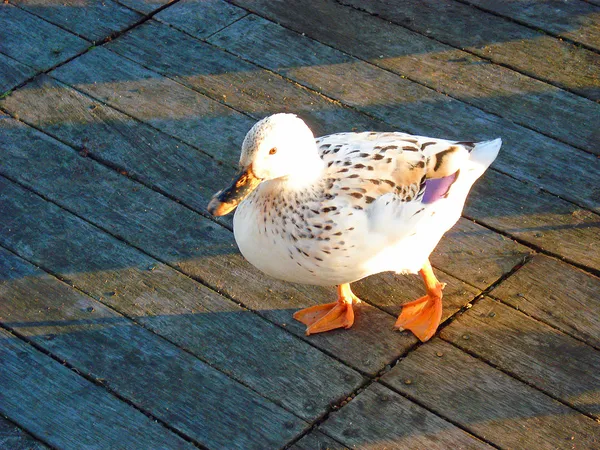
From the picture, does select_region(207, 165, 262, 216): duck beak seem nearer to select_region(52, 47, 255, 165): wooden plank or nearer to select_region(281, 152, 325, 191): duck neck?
select_region(281, 152, 325, 191): duck neck

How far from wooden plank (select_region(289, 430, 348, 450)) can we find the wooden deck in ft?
0.04

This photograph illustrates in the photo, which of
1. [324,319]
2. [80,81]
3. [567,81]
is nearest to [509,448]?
[324,319]

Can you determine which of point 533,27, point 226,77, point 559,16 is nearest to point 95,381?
point 226,77

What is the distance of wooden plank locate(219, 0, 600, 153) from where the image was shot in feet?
13.8

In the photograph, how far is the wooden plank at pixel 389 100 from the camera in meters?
3.91

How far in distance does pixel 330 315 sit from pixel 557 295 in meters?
0.88

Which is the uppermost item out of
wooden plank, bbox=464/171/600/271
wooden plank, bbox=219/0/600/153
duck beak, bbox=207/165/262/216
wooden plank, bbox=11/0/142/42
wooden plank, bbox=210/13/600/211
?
duck beak, bbox=207/165/262/216

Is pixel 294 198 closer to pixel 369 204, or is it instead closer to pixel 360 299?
pixel 369 204

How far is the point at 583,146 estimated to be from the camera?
4.03 meters

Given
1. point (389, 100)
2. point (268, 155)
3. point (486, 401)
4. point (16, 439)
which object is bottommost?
point (16, 439)

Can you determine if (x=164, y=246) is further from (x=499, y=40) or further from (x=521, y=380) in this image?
(x=499, y=40)

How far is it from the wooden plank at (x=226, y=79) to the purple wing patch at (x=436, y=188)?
106cm

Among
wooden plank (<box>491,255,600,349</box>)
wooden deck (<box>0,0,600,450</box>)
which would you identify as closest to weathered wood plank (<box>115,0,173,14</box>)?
wooden deck (<box>0,0,600,450</box>)

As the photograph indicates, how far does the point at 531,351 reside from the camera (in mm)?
3195
